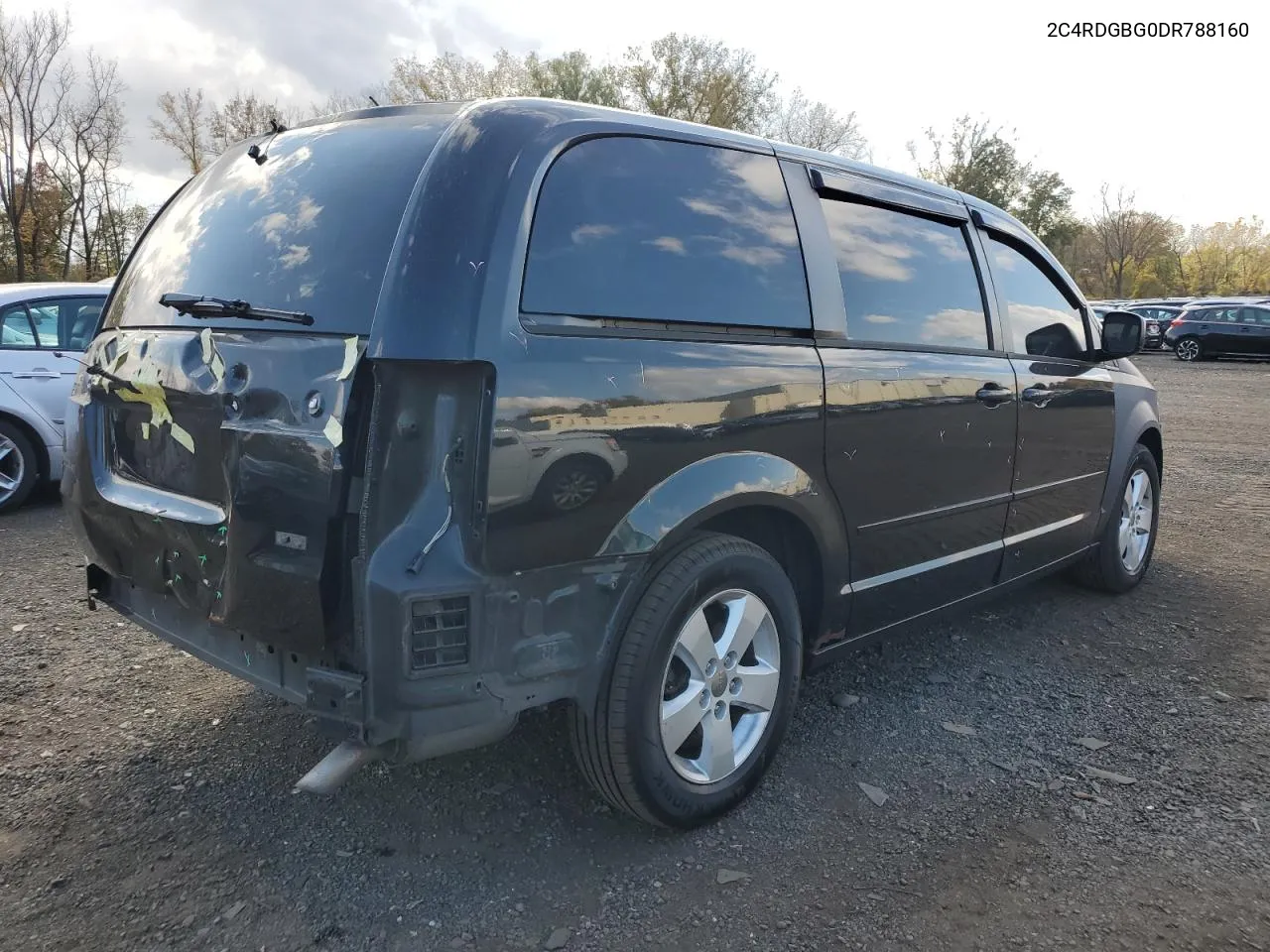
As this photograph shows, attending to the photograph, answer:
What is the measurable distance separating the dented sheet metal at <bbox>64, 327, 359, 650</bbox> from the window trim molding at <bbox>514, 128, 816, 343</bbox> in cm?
43

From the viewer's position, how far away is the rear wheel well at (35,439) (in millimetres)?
6316

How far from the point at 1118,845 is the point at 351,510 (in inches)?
90.5

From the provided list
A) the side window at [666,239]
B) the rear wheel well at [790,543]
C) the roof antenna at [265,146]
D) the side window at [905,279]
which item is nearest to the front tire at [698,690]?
the rear wheel well at [790,543]

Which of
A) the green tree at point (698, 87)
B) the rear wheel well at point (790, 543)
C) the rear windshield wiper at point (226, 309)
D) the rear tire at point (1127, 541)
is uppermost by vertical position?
the green tree at point (698, 87)

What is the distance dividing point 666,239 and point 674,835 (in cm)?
168

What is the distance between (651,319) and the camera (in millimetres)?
2414

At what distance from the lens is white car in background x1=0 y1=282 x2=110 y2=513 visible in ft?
20.7

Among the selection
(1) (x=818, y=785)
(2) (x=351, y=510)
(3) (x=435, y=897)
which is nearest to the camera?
(2) (x=351, y=510)

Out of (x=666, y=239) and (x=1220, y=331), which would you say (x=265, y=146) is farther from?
(x=1220, y=331)

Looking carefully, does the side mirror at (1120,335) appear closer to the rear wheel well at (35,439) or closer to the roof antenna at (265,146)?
the roof antenna at (265,146)

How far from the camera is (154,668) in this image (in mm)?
3689

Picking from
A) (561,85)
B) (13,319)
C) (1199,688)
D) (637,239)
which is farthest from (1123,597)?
(561,85)

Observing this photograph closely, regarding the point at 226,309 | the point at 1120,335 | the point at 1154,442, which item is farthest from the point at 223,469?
the point at 1154,442

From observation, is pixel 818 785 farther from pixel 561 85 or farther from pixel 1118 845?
pixel 561 85
